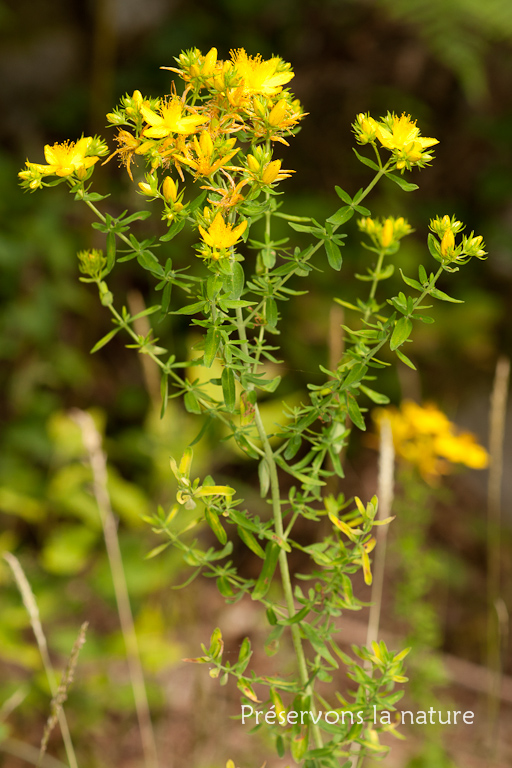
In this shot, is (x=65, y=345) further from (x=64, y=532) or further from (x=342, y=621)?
(x=342, y=621)

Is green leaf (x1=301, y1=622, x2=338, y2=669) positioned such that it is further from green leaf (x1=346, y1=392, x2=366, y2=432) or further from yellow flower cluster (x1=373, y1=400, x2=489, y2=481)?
yellow flower cluster (x1=373, y1=400, x2=489, y2=481)

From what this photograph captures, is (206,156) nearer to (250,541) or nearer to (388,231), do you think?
(388,231)

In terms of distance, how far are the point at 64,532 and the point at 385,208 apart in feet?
4.86

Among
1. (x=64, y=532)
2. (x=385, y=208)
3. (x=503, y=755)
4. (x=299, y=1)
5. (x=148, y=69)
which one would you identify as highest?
(x=299, y=1)

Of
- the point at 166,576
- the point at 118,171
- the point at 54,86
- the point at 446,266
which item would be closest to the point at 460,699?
the point at 166,576

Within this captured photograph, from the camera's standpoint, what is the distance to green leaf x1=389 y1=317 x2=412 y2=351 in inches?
20.3

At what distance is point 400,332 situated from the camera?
0.52m

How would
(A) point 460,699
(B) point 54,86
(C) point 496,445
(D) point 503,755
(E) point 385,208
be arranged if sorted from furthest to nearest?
(B) point 54,86
(E) point 385,208
(A) point 460,699
(D) point 503,755
(C) point 496,445

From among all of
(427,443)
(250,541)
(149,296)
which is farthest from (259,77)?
(149,296)

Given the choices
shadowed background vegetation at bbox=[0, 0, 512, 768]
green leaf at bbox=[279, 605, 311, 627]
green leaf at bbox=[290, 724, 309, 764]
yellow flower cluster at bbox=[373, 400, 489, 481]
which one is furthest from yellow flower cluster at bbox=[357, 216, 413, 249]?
shadowed background vegetation at bbox=[0, 0, 512, 768]

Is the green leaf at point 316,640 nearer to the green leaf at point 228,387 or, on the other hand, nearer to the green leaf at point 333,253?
the green leaf at point 228,387

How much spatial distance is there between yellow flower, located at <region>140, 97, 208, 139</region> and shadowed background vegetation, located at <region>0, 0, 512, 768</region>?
42.2 inches

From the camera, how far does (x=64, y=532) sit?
5.61 ft

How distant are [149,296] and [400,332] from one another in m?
1.90
